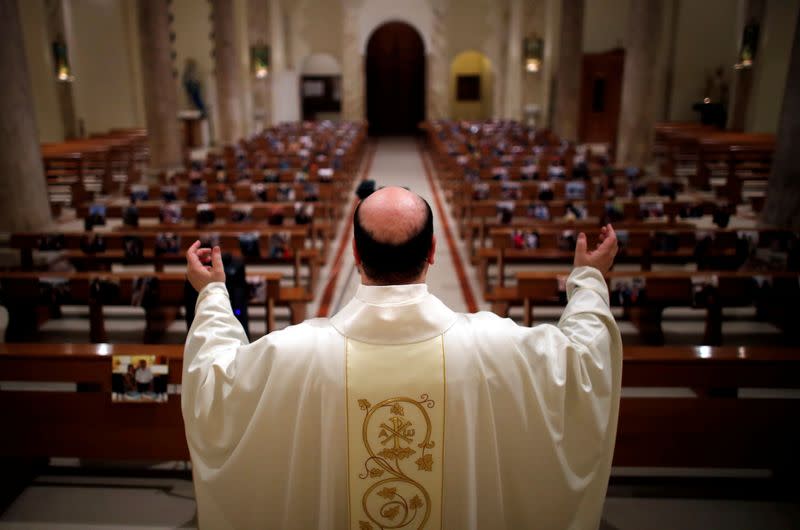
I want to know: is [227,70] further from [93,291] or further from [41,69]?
[93,291]

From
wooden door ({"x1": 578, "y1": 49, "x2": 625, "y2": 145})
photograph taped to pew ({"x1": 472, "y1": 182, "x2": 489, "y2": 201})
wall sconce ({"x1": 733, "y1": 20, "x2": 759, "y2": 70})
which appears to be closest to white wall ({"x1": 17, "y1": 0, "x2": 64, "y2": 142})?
photograph taped to pew ({"x1": 472, "y1": 182, "x2": 489, "y2": 201})

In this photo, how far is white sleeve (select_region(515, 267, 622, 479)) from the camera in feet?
5.77

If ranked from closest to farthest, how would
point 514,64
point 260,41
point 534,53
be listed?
point 260,41, point 534,53, point 514,64

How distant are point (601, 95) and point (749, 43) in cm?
725

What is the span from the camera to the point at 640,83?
42.0ft

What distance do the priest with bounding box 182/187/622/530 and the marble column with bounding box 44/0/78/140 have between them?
17.1 m

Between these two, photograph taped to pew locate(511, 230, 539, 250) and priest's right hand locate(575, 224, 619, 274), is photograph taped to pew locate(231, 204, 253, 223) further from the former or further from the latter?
priest's right hand locate(575, 224, 619, 274)

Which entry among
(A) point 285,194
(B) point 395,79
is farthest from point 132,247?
(B) point 395,79

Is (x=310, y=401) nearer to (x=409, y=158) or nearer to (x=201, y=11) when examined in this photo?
(x=409, y=158)

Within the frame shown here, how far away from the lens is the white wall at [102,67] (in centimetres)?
1842

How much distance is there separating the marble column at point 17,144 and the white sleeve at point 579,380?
679 cm

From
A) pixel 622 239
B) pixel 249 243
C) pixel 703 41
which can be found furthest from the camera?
pixel 703 41

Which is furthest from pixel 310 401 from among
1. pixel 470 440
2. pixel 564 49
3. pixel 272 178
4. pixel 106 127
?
pixel 106 127

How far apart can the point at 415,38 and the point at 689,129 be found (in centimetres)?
1452
